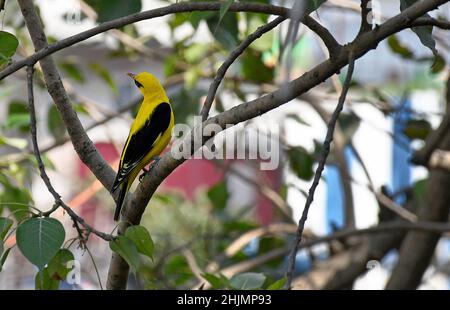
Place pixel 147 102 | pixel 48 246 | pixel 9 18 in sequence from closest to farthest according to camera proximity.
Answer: pixel 48 246 < pixel 147 102 < pixel 9 18

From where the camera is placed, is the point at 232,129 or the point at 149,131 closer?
the point at 149,131

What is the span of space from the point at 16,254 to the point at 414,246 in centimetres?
316

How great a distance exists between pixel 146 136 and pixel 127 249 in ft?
3.85

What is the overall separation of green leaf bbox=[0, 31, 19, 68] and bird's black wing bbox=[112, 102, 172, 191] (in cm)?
89

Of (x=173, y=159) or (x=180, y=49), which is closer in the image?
(x=173, y=159)

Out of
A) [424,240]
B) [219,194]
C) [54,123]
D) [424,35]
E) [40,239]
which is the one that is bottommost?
[40,239]

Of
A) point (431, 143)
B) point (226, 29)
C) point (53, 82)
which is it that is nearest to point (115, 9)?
point (226, 29)

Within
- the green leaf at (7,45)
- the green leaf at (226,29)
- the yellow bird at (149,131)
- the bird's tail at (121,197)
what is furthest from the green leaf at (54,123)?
the green leaf at (7,45)

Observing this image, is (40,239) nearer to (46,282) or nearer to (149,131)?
(46,282)

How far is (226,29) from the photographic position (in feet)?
8.38
